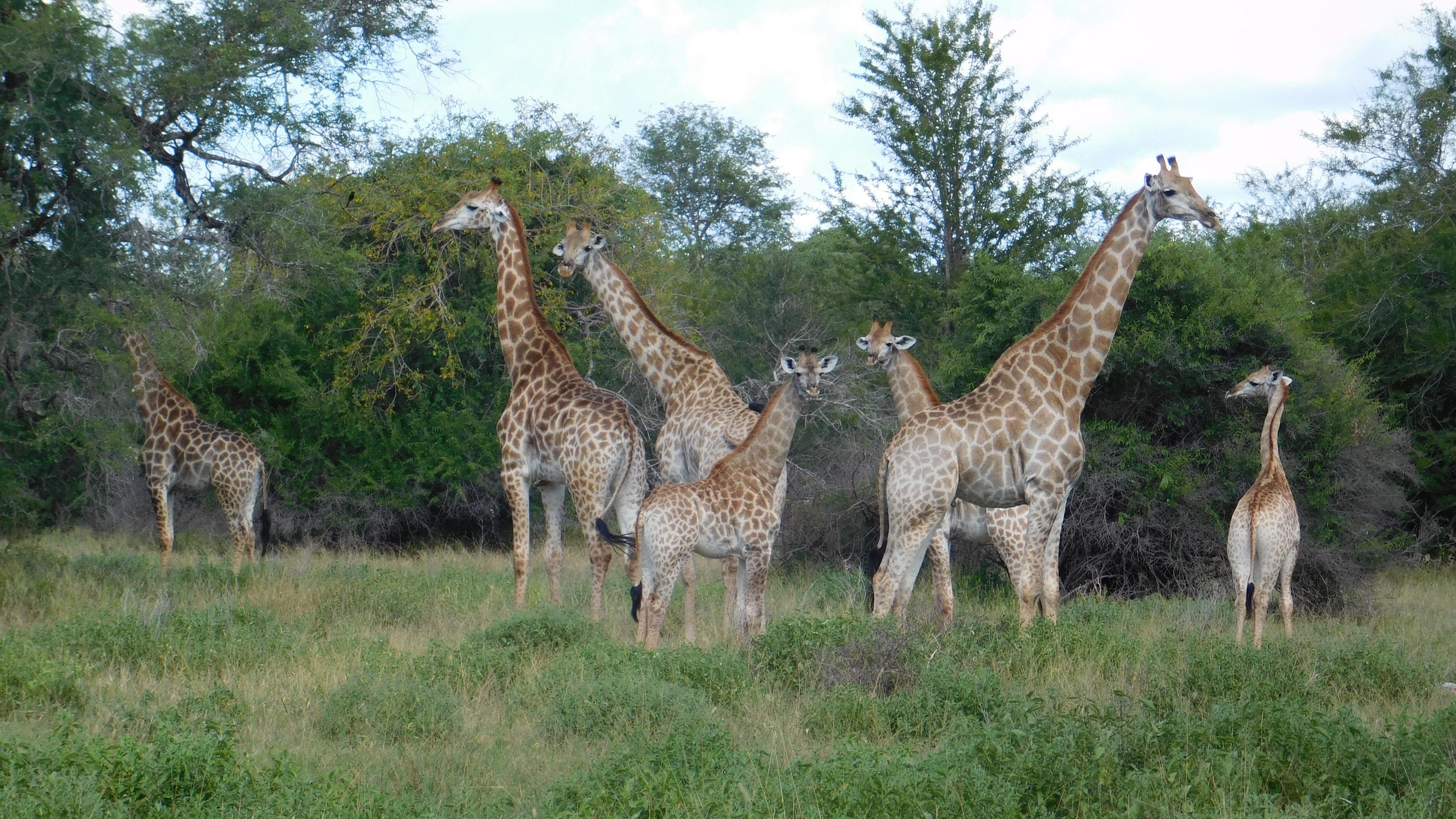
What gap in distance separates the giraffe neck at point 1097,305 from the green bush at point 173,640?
18.0ft

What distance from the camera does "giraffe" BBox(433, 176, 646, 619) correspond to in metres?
9.87

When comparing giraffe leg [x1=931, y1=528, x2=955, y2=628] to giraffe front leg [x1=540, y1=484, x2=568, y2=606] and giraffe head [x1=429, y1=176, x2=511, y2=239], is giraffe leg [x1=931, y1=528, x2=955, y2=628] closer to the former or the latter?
giraffe front leg [x1=540, y1=484, x2=568, y2=606]

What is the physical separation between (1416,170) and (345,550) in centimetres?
1522

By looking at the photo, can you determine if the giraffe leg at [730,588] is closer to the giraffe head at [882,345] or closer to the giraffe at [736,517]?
the giraffe at [736,517]

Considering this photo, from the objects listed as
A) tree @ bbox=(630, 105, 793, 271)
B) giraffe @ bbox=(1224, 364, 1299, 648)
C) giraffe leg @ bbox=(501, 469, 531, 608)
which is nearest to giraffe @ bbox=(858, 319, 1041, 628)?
giraffe @ bbox=(1224, 364, 1299, 648)

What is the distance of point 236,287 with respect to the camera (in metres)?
12.8

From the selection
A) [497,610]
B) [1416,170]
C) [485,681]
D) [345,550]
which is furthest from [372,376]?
[1416,170]

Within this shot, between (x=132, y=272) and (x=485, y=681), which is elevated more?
(x=132, y=272)

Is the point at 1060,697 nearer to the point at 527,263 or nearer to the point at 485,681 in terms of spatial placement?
the point at 485,681

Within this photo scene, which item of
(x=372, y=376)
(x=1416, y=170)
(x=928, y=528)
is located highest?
(x=1416, y=170)

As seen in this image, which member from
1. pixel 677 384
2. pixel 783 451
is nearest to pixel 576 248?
pixel 677 384

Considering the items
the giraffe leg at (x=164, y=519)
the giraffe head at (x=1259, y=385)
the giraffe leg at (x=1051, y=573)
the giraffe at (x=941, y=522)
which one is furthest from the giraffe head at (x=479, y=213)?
the giraffe head at (x=1259, y=385)

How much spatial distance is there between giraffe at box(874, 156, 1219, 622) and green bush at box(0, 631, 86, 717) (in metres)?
5.03

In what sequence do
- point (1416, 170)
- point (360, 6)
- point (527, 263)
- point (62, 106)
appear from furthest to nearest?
point (1416, 170) → point (360, 6) → point (527, 263) → point (62, 106)
